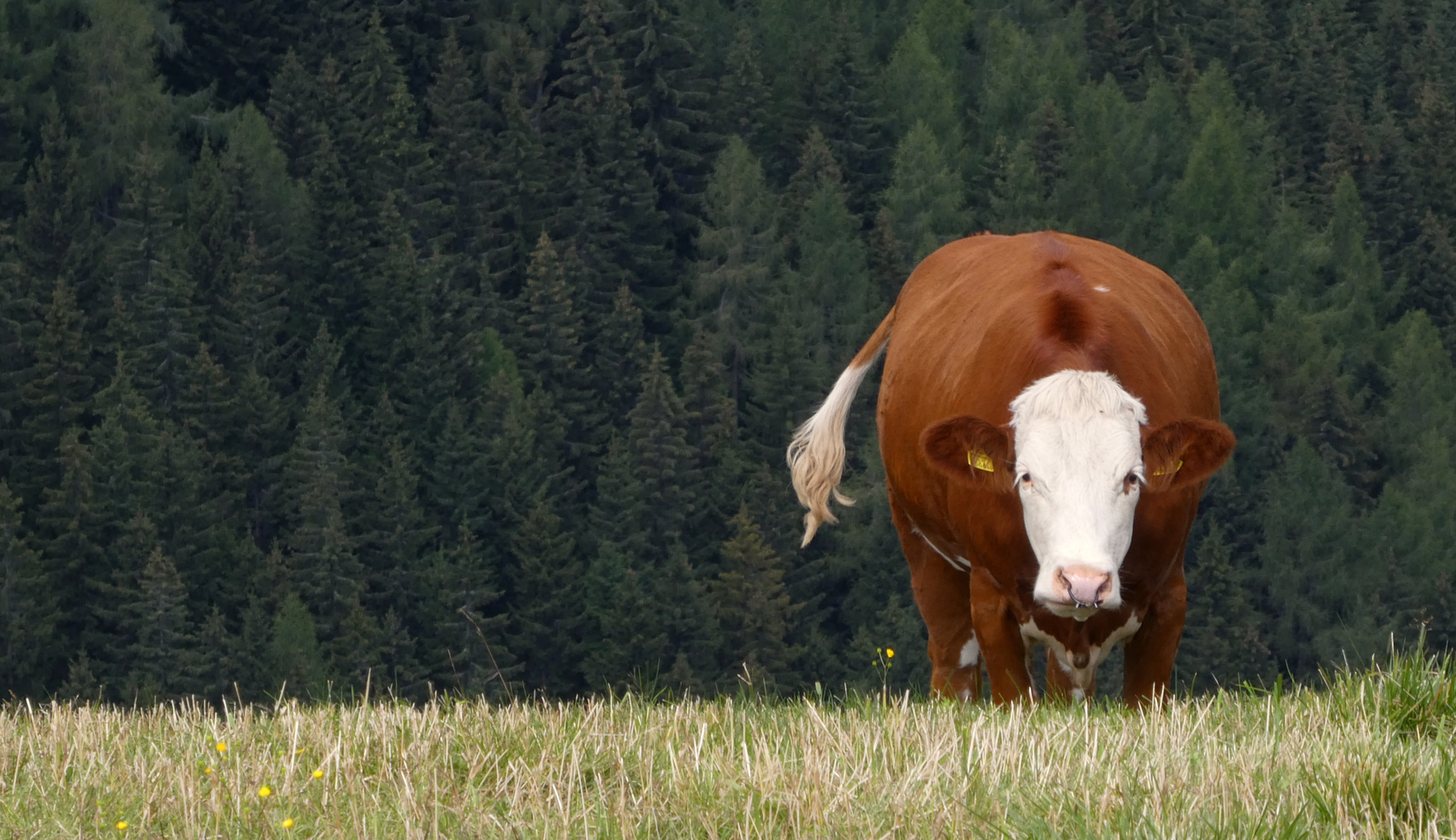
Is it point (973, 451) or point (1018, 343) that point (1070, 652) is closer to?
point (973, 451)

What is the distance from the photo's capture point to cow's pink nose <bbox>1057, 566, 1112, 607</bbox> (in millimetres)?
5113

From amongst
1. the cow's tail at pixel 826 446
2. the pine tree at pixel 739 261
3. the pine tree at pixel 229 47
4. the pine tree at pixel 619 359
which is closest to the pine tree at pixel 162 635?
the pine tree at pixel 619 359

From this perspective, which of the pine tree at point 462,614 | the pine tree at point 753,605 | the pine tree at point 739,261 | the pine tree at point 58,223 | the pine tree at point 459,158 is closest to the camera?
the pine tree at point 462,614

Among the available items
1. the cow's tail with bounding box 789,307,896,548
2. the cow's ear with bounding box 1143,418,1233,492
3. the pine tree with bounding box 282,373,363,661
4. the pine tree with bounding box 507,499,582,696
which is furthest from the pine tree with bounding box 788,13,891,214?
the cow's ear with bounding box 1143,418,1233,492

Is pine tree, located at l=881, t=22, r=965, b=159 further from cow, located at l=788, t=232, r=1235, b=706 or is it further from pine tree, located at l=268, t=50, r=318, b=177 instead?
cow, located at l=788, t=232, r=1235, b=706

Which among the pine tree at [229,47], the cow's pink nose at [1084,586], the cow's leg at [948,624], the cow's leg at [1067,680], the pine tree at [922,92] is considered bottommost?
the pine tree at [922,92]

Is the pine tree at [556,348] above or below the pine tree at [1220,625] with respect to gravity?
above

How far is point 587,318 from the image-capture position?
75500mm

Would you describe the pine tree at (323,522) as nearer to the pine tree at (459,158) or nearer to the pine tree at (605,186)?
the pine tree at (459,158)

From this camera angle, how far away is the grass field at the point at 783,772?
307 centimetres

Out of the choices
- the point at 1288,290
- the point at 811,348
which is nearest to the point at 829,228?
the point at 811,348

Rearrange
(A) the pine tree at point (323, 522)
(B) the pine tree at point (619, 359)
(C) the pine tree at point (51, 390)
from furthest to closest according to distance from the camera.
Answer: (B) the pine tree at point (619, 359)
(C) the pine tree at point (51, 390)
(A) the pine tree at point (323, 522)

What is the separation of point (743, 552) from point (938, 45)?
82.8ft

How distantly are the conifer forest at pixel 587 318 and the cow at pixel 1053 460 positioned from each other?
168 ft
